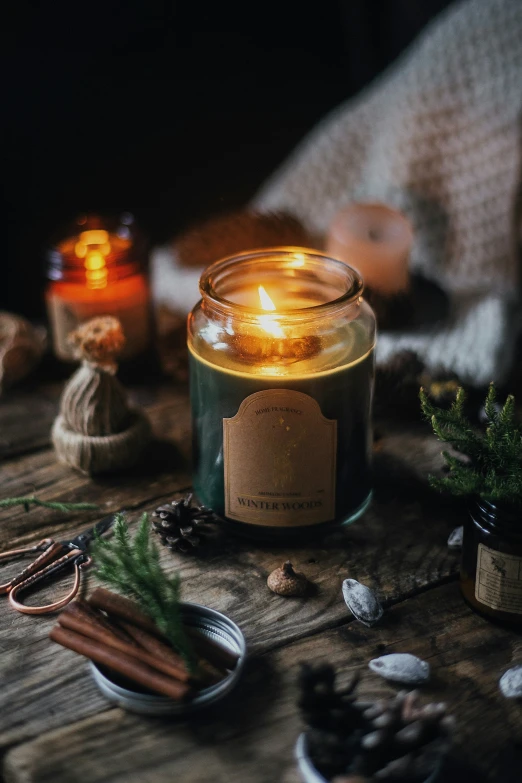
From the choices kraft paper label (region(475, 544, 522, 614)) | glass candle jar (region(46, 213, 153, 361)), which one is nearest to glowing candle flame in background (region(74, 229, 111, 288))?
glass candle jar (region(46, 213, 153, 361))

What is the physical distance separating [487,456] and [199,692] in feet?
1.08

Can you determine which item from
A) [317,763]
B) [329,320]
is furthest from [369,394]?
[317,763]

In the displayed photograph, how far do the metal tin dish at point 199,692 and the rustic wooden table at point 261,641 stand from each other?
0.04ft

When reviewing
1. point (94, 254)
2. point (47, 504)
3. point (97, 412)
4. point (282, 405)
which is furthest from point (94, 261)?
point (282, 405)

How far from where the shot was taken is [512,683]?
0.73 metres

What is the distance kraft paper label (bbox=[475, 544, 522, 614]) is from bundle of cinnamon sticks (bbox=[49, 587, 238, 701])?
0.76 feet

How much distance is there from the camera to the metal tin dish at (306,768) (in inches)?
25.4

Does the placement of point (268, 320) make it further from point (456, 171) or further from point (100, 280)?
point (456, 171)

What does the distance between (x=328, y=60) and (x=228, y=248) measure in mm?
499

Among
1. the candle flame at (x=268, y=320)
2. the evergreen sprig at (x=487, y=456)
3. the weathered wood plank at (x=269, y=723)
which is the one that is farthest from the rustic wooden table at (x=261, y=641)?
the candle flame at (x=268, y=320)

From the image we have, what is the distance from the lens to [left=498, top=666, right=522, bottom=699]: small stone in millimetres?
725

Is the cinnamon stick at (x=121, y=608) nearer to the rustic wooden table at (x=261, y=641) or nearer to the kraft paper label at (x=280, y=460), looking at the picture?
the rustic wooden table at (x=261, y=641)

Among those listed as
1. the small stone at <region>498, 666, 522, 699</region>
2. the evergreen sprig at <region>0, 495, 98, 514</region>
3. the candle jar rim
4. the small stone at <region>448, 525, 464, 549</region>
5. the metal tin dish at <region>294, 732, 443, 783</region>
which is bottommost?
the evergreen sprig at <region>0, 495, 98, 514</region>

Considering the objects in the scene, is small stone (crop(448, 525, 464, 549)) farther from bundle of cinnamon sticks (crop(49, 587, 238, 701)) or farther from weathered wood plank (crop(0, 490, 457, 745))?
bundle of cinnamon sticks (crop(49, 587, 238, 701))
